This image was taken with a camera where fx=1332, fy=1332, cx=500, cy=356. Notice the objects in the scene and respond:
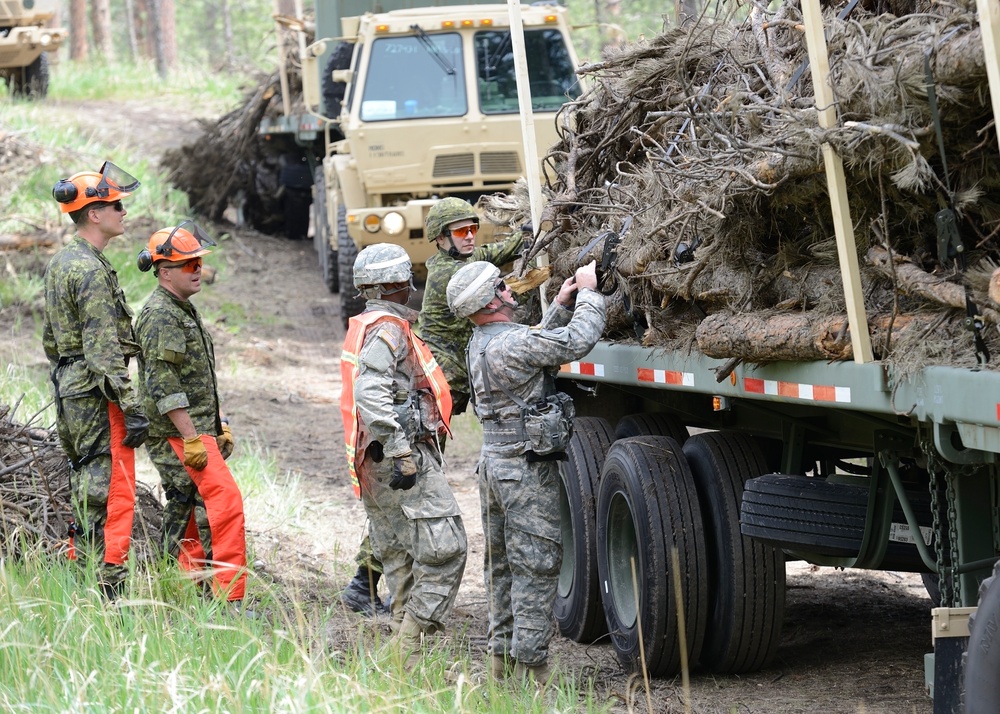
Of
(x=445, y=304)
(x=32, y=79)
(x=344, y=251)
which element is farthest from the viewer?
(x=32, y=79)

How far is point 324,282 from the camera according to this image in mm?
17109

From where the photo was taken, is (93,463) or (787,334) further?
(93,463)

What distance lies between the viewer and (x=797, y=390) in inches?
167

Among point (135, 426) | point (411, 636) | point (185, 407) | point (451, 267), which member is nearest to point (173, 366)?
point (185, 407)

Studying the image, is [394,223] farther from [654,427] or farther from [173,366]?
[654,427]

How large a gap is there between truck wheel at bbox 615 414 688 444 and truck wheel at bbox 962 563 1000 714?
2534 millimetres

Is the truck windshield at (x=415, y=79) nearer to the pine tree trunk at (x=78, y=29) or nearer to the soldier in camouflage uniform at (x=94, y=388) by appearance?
the soldier in camouflage uniform at (x=94, y=388)

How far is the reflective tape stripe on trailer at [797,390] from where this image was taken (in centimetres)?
398

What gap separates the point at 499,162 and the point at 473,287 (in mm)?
7613

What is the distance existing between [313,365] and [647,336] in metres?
8.87

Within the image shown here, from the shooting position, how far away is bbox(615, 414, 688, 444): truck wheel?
19.9ft

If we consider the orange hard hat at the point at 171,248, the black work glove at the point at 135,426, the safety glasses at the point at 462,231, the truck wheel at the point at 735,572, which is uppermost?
the orange hard hat at the point at 171,248

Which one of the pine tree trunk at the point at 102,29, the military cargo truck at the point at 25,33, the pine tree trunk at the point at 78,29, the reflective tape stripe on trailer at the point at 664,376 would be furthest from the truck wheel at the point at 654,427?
the pine tree trunk at the point at 78,29

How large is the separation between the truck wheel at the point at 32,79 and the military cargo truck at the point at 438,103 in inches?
440
